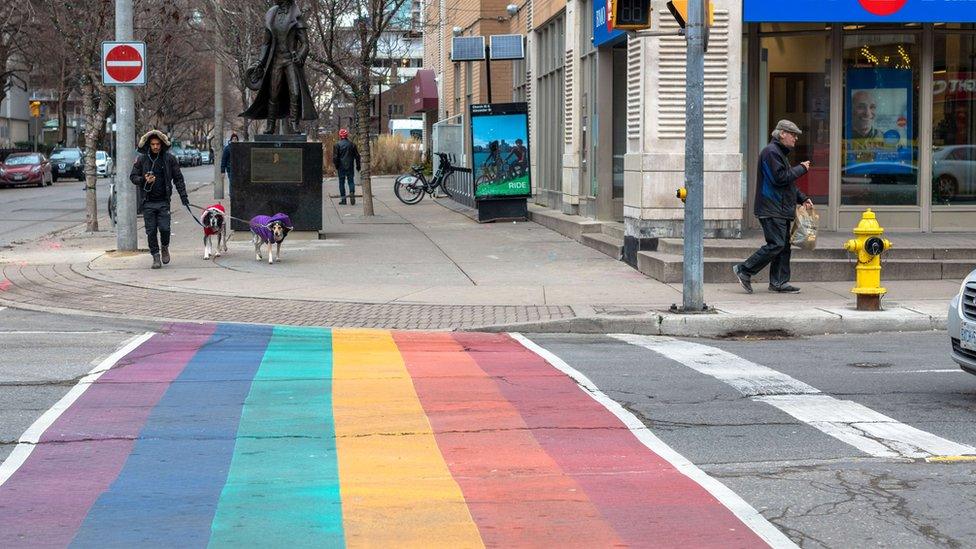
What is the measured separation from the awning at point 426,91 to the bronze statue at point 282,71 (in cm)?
2779

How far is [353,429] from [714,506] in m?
2.55

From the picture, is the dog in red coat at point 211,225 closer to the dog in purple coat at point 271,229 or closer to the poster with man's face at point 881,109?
the dog in purple coat at point 271,229

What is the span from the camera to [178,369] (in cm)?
976

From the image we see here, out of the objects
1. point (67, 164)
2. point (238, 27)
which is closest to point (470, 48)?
point (238, 27)

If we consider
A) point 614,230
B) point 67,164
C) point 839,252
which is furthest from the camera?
point 67,164

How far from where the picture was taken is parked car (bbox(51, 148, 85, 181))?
2306 inches

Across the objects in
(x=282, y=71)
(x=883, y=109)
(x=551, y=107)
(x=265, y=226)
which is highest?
(x=282, y=71)

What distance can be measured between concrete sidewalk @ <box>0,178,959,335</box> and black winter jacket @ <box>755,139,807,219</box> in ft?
3.28

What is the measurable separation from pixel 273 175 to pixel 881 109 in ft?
31.5

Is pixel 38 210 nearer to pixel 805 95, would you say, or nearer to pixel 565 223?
pixel 565 223

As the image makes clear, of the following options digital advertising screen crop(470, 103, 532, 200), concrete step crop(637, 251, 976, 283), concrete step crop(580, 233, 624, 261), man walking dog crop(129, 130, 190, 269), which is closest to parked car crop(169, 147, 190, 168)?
digital advertising screen crop(470, 103, 532, 200)

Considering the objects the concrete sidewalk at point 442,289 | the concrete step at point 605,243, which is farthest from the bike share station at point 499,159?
the concrete step at point 605,243

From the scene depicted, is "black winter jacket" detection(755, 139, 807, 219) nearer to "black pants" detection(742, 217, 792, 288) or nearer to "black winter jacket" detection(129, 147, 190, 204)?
"black pants" detection(742, 217, 792, 288)

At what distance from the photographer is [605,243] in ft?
61.8
